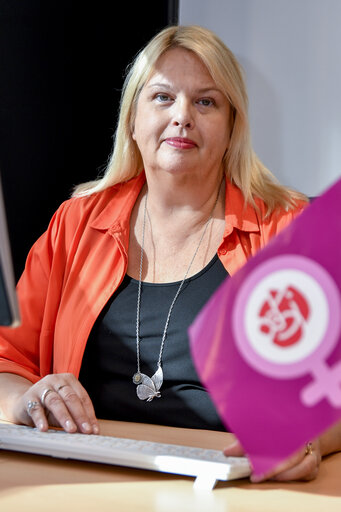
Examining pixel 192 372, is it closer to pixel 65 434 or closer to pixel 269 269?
pixel 65 434

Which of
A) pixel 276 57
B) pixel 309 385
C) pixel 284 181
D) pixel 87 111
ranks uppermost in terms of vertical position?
pixel 309 385

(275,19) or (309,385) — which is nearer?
(309,385)

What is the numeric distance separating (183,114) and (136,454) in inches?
38.1

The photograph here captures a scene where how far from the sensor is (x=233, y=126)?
1991 mm

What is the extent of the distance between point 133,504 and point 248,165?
1176mm

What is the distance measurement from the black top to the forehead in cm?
45

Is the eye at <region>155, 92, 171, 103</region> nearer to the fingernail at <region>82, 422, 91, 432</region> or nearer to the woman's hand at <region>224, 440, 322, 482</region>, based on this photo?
the fingernail at <region>82, 422, 91, 432</region>

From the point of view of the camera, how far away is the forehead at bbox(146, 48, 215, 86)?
73.3 inches

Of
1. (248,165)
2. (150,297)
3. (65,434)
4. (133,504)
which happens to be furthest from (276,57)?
(133,504)

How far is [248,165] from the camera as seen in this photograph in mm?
1987

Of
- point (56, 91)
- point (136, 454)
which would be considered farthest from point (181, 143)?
point (56, 91)

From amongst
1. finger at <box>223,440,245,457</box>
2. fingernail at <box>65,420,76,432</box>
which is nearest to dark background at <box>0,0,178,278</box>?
fingernail at <box>65,420,76,432</box>

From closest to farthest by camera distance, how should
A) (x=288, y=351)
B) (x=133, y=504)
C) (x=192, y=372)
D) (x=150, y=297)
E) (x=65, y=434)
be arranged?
1. (x=288, y=351)
2. (x=133, y=504)
3. (x=65, y=434)
4. (x=192, y=372)
5. (x=150, y=297)

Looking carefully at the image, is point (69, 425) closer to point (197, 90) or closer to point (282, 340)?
point (282, 340)
